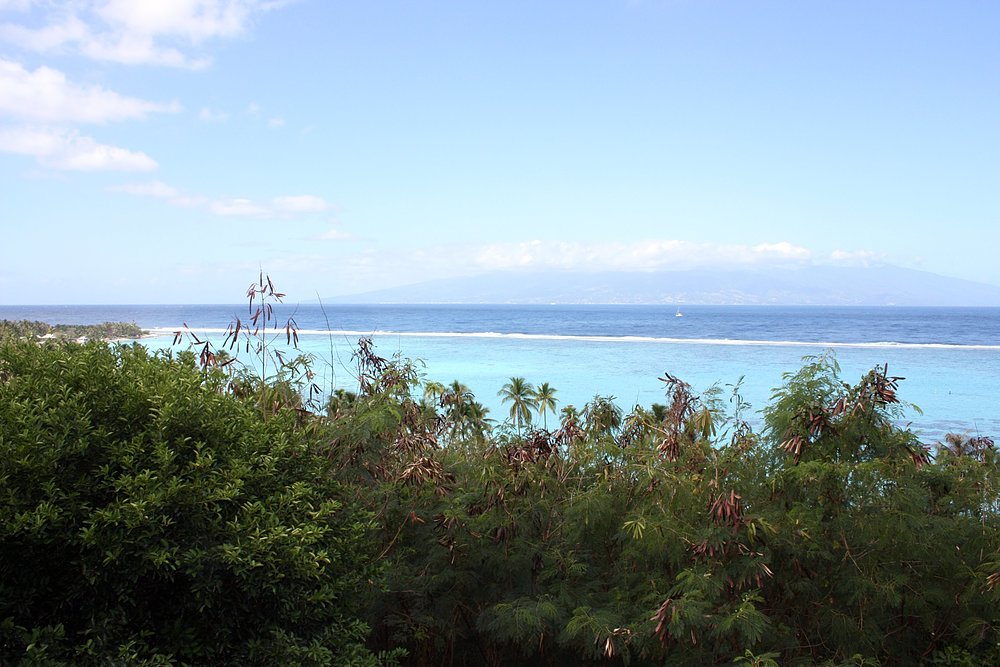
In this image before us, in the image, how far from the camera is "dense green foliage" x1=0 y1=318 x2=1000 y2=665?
2.80 meters

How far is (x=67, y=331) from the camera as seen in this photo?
31797mm

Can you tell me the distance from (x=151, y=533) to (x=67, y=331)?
33138mm

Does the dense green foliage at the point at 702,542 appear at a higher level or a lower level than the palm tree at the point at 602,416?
lower

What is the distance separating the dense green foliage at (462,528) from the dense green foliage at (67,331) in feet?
2.19

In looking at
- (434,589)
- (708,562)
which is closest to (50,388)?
(434,589)

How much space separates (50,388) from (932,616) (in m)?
3.80

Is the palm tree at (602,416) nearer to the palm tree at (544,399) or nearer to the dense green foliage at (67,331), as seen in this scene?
the palm tree at (544,399)

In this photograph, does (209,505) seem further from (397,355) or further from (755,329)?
(755,329)

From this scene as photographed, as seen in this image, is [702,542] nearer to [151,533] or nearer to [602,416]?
[602,416]

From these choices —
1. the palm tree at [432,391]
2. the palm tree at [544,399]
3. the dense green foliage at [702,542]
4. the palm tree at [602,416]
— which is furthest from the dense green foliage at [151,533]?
the palm tree at [602,416]

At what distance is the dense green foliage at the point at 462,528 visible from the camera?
9.18 ft

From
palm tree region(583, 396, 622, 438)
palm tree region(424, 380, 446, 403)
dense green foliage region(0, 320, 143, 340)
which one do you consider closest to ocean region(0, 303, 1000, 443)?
palm tree region(424, 380, 446, 403)

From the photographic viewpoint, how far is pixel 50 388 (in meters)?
3.03

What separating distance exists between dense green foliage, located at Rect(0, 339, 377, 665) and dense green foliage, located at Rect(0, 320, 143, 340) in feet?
2.91
